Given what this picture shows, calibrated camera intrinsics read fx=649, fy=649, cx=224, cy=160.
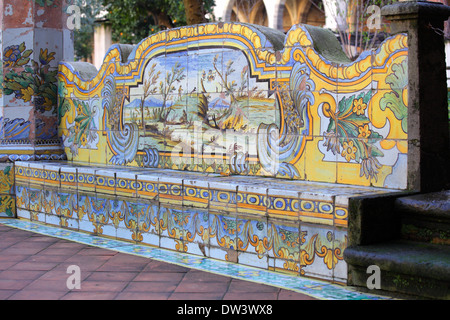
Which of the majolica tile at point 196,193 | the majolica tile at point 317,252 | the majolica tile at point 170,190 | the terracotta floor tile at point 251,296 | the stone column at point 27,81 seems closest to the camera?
the terracotta floor tile at point 251,296

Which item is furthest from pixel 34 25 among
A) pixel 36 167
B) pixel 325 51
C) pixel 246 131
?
pixel 325 51

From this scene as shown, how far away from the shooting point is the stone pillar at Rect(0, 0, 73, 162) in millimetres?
7457

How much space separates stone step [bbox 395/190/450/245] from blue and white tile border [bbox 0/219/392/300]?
526 millimetres

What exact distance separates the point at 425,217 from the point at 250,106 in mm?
1936

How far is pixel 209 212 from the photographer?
5160mm

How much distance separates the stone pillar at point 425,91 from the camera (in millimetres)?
4516

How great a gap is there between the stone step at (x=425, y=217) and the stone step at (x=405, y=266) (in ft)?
0.21

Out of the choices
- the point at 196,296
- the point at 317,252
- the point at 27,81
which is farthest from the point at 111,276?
the point at 27,81

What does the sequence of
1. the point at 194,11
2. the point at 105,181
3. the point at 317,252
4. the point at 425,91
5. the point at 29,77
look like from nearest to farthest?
1. the point at 317,252
2. the point at 425,91
3. the point at 105,181
4. the point at 29,77
5. the point at 194,11

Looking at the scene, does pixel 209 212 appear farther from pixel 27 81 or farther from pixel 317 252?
pixel 27 81

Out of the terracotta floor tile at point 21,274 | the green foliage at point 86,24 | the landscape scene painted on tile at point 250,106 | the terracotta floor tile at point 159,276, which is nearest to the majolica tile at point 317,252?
the landscape scene painted on tile at point 250,106

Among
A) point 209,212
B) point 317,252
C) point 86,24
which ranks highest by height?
point 86,24

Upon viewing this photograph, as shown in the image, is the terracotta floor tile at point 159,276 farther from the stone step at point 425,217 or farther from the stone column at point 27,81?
the stone column at point 27,81
